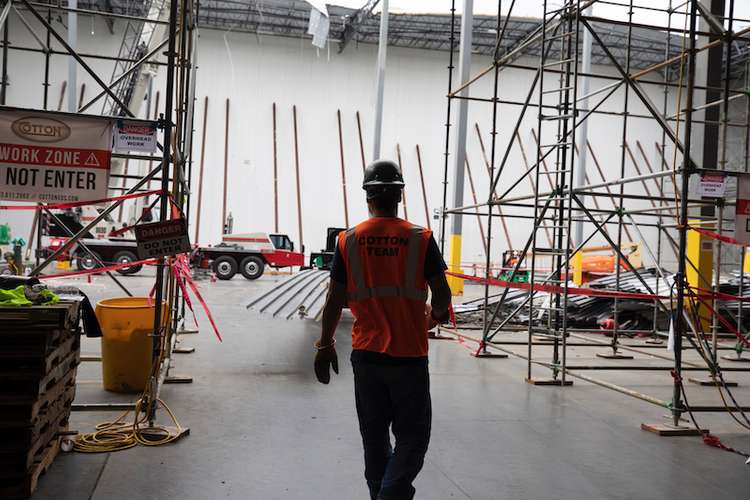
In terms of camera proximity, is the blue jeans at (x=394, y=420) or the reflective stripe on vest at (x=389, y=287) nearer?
the blue jeans at (x=394, y=420)

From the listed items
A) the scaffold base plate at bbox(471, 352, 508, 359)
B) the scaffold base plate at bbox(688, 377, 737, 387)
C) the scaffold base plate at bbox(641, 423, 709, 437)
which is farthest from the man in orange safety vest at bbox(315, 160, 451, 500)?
the scaffold base plate at bbox(688, 377, 737, 387)

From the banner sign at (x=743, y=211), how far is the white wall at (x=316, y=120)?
22.9m

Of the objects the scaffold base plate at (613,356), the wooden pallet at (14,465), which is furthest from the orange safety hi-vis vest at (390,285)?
the scaffold base plate at (613,356)

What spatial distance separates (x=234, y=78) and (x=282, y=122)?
2896mm

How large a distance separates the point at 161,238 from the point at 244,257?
16962 mm

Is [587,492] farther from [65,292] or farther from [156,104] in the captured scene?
[156,104]

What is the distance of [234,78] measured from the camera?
28.0 meters

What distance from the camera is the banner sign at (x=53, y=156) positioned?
4766mm

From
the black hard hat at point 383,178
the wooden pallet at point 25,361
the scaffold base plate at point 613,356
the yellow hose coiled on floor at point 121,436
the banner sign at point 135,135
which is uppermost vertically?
the banner sign at point 135,135

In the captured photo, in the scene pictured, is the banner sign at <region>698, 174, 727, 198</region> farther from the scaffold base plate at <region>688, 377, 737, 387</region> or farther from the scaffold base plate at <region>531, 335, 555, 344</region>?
the scaffold base plate at <region>531, 335, 555, 344</region>

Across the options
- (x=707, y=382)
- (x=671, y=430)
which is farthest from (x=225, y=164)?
(x=671, y=430)

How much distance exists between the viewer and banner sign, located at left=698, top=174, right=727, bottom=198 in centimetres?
556

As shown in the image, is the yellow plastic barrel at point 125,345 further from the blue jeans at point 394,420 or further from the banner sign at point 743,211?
the banner sign at point 743,211

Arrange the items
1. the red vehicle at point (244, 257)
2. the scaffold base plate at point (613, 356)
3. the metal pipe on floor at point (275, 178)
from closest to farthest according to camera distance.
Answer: the scaffold base plate at point (613, 356) → the red vehicle at point (244, 257) → the metal pipe on floor at point (275, 178)
